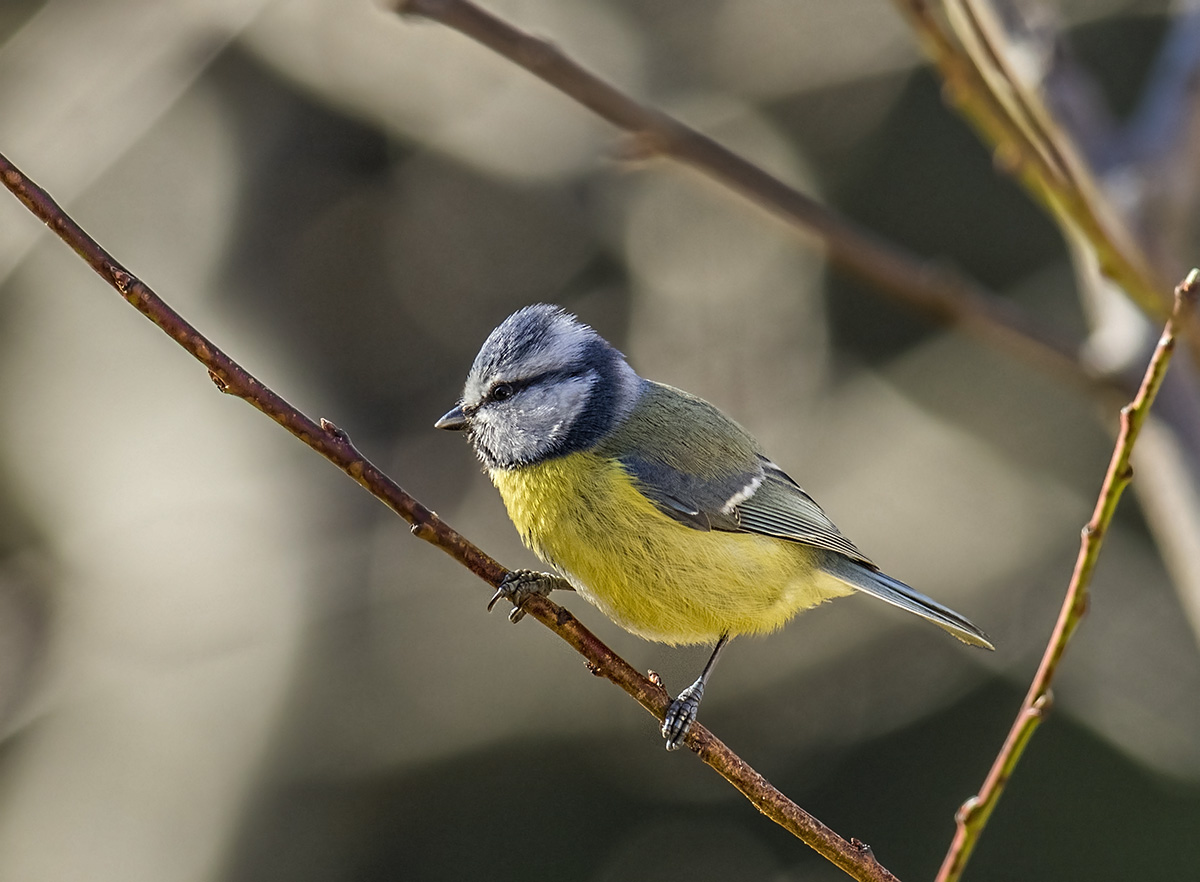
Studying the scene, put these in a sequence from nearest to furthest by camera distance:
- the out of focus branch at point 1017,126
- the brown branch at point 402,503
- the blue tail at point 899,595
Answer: the brown branch at point 402,503 < the out of focus branch at point 1017,126 < the blue tail at point 899,595

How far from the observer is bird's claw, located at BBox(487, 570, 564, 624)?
197cm

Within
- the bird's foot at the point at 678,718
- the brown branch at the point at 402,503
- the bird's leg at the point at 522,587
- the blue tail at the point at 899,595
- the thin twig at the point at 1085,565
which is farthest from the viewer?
the blue tail at the point at 899,595

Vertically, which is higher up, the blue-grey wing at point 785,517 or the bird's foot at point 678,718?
the blue-grey wing at point 785,517

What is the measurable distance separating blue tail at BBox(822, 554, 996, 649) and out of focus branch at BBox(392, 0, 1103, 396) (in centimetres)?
61

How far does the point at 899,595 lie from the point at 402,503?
1.44 meters

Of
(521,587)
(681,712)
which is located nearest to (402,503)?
(521,587)

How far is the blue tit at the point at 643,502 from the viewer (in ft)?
7.50

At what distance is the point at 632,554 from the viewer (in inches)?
89.8

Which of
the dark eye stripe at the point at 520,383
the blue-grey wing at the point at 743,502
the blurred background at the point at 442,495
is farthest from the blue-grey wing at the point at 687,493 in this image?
the blurred background at the point at 442,495

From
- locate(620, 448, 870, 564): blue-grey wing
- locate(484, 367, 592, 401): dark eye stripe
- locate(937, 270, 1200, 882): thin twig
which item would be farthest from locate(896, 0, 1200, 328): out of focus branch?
locate(484, 367, 592, 401): dark eye stripe

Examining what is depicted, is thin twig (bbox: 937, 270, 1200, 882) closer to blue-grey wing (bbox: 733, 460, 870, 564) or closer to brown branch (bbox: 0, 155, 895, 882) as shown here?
brown branch (bbox: 0, 155, 895, 882)

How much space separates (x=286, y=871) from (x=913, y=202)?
180 inches

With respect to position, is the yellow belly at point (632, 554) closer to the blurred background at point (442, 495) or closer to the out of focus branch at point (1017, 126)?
the out of focus branch at point (1017, 126)

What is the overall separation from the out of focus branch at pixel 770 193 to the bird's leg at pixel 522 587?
812 millimetres
